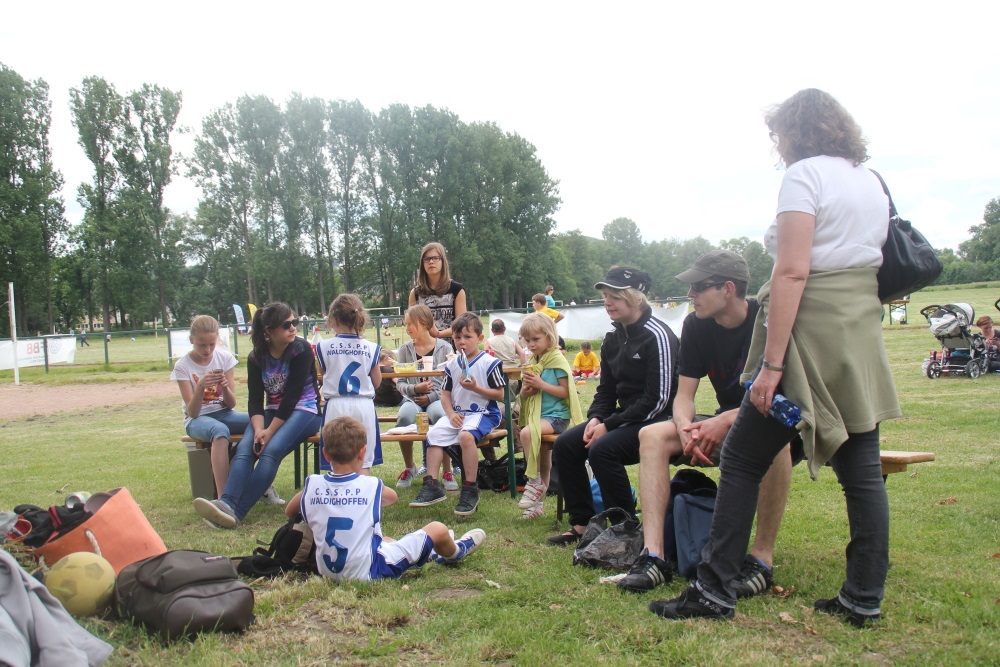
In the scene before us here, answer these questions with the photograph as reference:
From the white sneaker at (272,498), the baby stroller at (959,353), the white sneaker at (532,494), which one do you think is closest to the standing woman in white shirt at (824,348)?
the white sneaker at (532,494)

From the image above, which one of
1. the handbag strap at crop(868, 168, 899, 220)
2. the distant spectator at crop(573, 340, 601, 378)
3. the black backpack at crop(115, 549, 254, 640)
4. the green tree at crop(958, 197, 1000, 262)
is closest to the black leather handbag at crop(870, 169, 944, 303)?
the handbag strap at crop(868, 168, 899, 220)

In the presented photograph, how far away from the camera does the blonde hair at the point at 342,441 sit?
3.72 meters

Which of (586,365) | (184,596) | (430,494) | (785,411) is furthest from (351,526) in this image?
(586,365)

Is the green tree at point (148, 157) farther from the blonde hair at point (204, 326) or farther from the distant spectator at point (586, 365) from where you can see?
the blonde hair at point (204, 326)

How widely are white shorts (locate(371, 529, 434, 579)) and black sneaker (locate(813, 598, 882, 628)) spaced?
1798mm

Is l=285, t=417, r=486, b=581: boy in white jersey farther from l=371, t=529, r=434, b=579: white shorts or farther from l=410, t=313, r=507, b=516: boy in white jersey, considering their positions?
l=410, t=313, r=507, b=516: boy in white jersey

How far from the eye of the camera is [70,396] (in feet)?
52.6

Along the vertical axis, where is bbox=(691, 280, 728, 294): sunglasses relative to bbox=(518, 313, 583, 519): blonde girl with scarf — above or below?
above

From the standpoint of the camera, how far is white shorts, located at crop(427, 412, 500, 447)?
17.5ft

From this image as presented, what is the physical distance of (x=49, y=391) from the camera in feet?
56.5

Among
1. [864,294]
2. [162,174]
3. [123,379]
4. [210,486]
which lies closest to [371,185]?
[162,174]

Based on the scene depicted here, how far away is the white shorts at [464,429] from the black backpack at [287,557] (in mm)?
1660

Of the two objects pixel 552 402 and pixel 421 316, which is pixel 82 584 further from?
pixel 421 316

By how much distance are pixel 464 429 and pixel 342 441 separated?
168 centimetres
